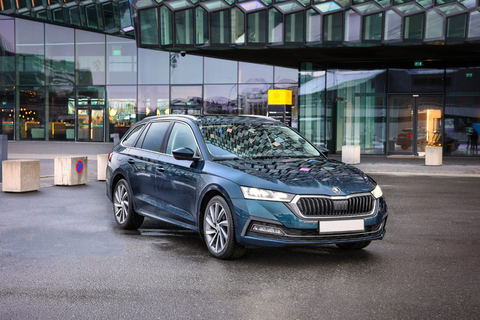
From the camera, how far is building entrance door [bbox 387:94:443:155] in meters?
28.5

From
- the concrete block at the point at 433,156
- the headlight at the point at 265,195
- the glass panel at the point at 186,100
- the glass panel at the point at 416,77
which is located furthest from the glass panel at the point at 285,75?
the headlight at the point at 265,195

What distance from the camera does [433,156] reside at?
22.7m

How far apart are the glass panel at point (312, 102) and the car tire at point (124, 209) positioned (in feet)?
69.6

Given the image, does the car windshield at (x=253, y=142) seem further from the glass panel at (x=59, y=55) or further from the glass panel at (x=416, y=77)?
the glass panel at (x=59, y=55)

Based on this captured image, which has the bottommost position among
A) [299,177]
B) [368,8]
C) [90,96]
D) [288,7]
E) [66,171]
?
[66,171]

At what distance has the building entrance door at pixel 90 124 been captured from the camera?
42.2 m

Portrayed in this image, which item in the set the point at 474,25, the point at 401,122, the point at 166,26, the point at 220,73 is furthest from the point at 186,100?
the point at 474,25

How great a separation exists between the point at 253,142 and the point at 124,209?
7.61 ft

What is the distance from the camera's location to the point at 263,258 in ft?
23.1

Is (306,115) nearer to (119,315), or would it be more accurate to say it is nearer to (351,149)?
(351,149)

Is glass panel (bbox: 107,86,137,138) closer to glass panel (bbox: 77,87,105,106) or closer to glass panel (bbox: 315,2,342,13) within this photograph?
glass panel (bbox: 77,87,105,106)

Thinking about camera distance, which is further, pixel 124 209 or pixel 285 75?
pixel 285 75

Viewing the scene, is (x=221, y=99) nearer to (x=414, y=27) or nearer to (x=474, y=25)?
(x=414, y=27)

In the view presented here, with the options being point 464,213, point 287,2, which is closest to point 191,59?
point 287,2
